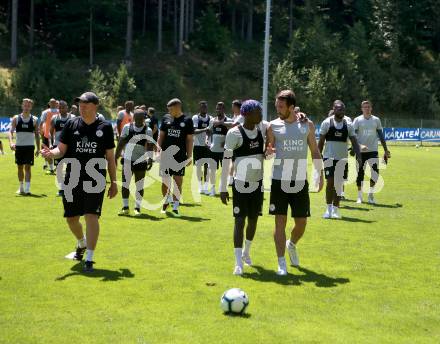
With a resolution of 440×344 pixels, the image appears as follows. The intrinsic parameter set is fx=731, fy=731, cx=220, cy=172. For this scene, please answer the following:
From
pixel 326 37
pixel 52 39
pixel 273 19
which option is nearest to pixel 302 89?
pixel 326 37

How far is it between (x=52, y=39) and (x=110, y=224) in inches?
2299

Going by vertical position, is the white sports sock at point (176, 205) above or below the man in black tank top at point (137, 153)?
below

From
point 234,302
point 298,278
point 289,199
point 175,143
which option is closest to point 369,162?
point 175,143

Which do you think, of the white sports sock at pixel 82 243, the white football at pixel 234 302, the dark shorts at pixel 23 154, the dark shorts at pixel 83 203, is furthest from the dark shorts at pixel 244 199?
the dark shorts at pixel 23 154

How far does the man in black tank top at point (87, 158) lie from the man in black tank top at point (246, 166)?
1.62 m

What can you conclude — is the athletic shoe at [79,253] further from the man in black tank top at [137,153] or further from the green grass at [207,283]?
the man in black tank top at [137,153]

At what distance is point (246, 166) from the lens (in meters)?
9.42

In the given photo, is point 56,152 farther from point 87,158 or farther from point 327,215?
point 327,215

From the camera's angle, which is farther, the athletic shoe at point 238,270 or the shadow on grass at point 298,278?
the athletic shoe at point 238,270

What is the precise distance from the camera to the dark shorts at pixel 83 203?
30.9ft

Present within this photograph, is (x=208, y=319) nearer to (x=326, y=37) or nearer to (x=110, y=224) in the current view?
(x=110, y=224)

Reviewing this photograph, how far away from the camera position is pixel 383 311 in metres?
7.85

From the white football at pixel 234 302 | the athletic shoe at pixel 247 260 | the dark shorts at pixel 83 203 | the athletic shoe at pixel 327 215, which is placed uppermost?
the dark shorts at pixel 83 203

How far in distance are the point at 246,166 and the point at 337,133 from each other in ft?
20.0
